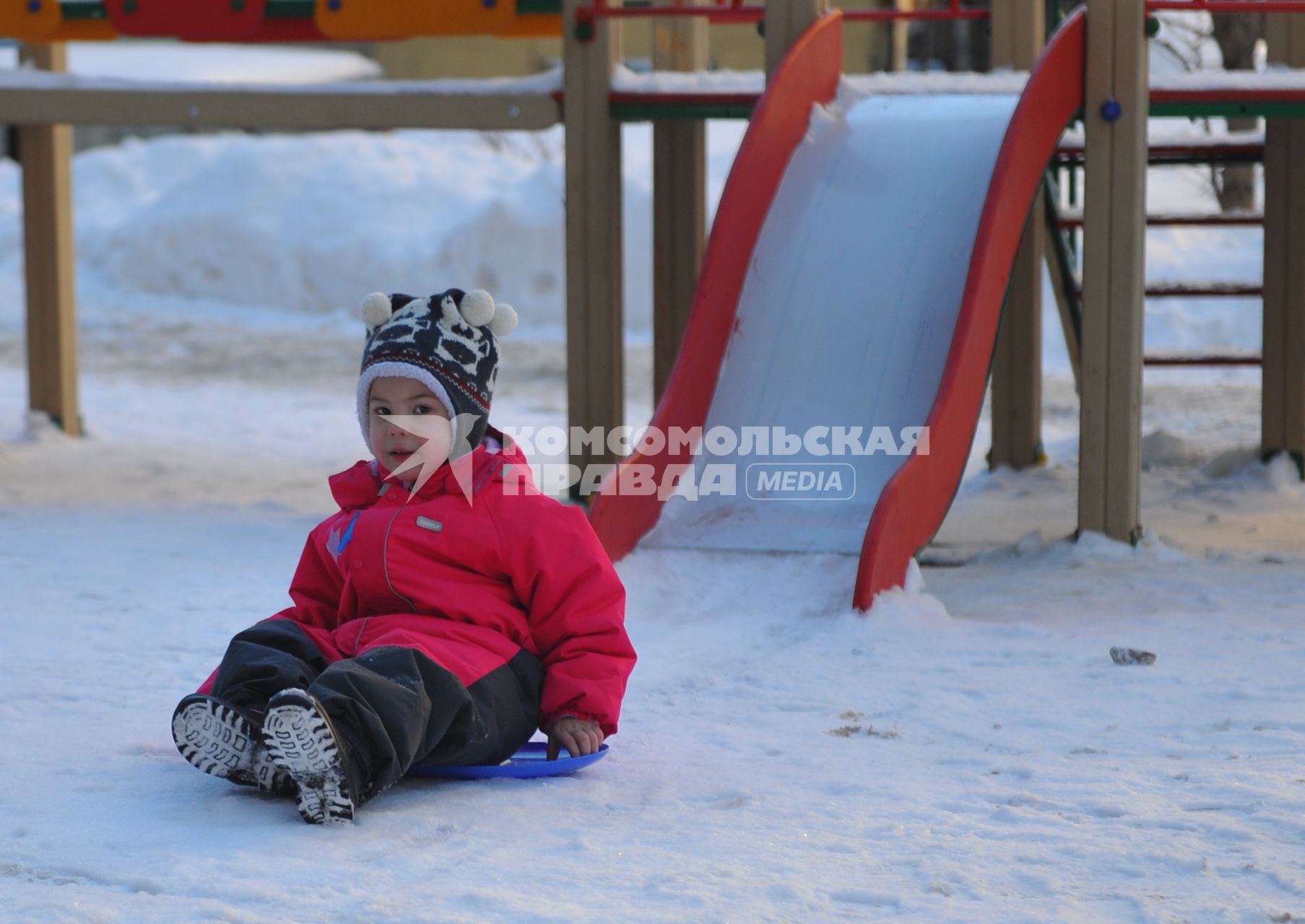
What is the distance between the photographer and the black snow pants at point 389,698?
2.57 meters

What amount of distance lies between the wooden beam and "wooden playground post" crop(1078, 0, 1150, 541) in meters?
2.13

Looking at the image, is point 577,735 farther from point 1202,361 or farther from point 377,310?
point 1202,361

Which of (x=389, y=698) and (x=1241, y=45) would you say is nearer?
(x=389, y=698)

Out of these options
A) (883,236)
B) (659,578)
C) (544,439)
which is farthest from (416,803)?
(544,439)

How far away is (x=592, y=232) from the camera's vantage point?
20.6 feet

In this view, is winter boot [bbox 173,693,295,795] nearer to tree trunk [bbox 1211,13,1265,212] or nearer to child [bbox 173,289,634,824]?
child [bbox 173,289,634,824]

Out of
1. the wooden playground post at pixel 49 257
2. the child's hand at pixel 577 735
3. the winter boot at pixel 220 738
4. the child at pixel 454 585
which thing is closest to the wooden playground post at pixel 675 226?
the wooden playground post at pixel 49 257

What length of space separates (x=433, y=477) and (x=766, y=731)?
92 cm

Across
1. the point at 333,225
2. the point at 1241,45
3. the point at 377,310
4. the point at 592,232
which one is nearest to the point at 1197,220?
the point at 592,232

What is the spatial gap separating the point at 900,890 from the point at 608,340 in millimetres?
4109

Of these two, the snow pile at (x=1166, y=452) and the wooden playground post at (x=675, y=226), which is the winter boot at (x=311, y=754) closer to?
the wooden playground post at (x=675, y=226)

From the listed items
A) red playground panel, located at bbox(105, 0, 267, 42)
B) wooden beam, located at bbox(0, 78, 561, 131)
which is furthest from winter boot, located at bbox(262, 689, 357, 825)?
red playground panel, located at bbox(105, 0, 267, 42)

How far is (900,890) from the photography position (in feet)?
7.84

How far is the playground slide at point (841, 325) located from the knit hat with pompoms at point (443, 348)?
1641mm
